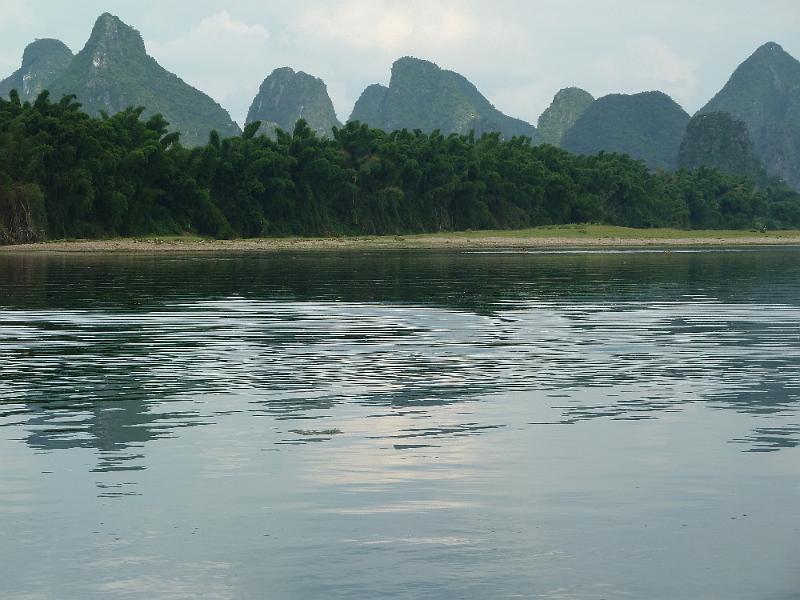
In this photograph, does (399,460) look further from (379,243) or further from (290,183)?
(290,183)

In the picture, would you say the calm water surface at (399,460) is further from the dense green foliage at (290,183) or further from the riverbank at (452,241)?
the dense green foliage at (290,183)

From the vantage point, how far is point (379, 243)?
113625 millimetres

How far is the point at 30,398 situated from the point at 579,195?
5335 inches

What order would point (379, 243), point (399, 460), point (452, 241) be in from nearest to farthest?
point (399, 460), point (379, 243), point (452, 241)

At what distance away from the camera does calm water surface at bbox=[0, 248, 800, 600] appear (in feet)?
27.3

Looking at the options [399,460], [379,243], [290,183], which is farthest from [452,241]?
[399,460]

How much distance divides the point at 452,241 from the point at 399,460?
10489 centimetres

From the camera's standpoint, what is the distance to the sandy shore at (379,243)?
9112 centimetres

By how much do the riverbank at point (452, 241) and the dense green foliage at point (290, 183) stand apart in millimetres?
2880

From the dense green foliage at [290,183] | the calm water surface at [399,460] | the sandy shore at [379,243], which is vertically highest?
the dense green foliage at [290,183]

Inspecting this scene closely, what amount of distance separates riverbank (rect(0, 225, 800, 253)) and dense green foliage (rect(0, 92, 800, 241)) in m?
2.88

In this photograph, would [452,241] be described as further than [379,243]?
Yes

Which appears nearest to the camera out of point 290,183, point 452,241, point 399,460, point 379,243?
point 399,460

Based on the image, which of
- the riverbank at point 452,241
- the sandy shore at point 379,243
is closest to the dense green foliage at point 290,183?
the riverbank at point 452,241
